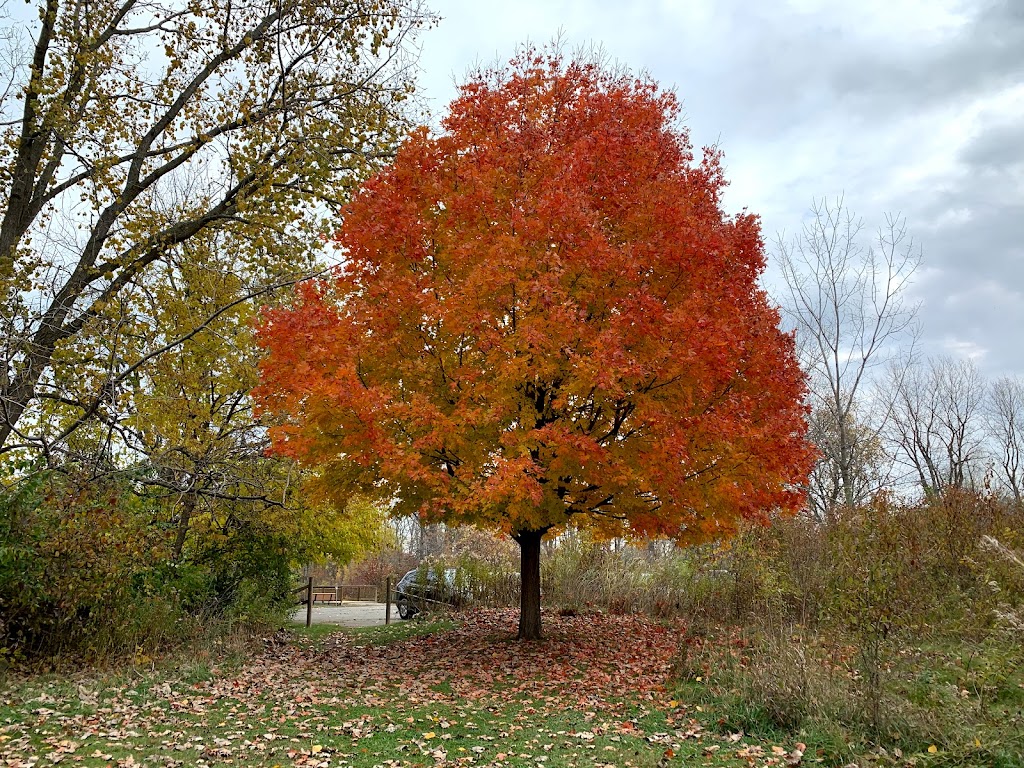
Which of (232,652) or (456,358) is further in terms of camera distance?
(232,652)

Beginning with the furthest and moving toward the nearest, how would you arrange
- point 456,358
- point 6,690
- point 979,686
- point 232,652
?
point 232,652
point 456,358
point 6,690
point 979,686

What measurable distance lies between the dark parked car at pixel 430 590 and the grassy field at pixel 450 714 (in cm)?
675

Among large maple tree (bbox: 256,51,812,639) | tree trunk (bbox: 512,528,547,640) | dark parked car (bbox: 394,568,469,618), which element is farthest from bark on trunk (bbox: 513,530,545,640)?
dark parked car (bbox: 394,568,469,618)

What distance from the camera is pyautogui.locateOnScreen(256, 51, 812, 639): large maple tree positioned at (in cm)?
845

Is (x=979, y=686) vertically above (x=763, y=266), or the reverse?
(x=763, y=266)

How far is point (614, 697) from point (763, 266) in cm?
636

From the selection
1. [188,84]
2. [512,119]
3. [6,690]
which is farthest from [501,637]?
[188,84]

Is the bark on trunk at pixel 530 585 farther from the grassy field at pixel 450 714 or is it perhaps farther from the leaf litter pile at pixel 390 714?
the grassy field at pixel 450 714

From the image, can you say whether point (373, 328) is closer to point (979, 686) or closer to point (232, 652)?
point (232, 652)

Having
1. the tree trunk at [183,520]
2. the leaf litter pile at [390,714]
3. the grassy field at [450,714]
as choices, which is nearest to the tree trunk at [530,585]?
the leaf litter pile at [390,714]

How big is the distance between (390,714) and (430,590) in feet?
36.5

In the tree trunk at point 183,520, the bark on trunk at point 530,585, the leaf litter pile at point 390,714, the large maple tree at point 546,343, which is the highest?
the large maple tree at point 546,343

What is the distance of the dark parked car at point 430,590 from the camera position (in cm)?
1812

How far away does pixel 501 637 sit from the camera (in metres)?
12.4
